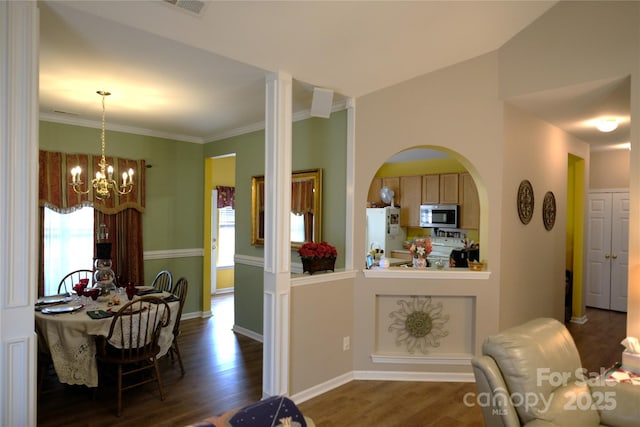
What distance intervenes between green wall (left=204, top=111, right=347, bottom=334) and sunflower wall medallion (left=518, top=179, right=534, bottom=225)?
183 centimetres

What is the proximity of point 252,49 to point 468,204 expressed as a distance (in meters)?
4.77

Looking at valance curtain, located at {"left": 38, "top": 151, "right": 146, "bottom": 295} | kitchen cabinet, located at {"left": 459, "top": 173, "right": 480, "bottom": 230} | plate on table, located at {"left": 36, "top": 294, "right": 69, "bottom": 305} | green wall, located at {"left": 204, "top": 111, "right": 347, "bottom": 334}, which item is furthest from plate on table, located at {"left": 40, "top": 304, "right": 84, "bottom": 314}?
kitchen cabinet, located at {"left": 459, "top": 173, "right": 480, "bottom": 230}

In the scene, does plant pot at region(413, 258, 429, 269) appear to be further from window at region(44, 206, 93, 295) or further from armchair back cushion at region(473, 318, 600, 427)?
window at region(44, 206, 93, 295)

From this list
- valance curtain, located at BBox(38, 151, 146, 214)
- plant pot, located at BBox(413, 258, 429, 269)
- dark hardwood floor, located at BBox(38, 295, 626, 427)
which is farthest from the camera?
valance curtain, located at BBox(38, 151, 146, 214)

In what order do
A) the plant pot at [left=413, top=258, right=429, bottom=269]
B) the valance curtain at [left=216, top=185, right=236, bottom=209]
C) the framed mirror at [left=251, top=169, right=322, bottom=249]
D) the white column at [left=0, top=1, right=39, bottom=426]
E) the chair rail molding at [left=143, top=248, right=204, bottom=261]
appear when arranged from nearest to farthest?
the white column at [left=0, top=1, right=39, bottom=426]
the plant pot at [left=413, top=258, right=429, bottom=269]
the framed mirror at [left=251, top=169, right=322, bottom=249]
the chair rail molding at [left=143, top=248, right=204, bottom=261]
the valance curtain at [left=216, top=185, right=236, bottom=209]

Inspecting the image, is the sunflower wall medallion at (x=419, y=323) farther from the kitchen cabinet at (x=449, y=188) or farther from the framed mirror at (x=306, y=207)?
the kitchen cabinet at (x=449, y=188)

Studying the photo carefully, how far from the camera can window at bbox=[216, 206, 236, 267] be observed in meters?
7.84

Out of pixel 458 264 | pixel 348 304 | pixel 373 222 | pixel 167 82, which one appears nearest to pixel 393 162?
pixel 373 222

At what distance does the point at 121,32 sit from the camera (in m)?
2.50

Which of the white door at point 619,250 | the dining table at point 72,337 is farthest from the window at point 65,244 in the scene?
the white door at point 619,250

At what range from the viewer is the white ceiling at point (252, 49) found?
2.48 metres

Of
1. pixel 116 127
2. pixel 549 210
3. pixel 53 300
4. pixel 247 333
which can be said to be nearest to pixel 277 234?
pixel 53 300

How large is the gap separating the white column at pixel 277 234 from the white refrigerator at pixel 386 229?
420 cm

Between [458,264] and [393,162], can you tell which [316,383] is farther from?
[393,162]
